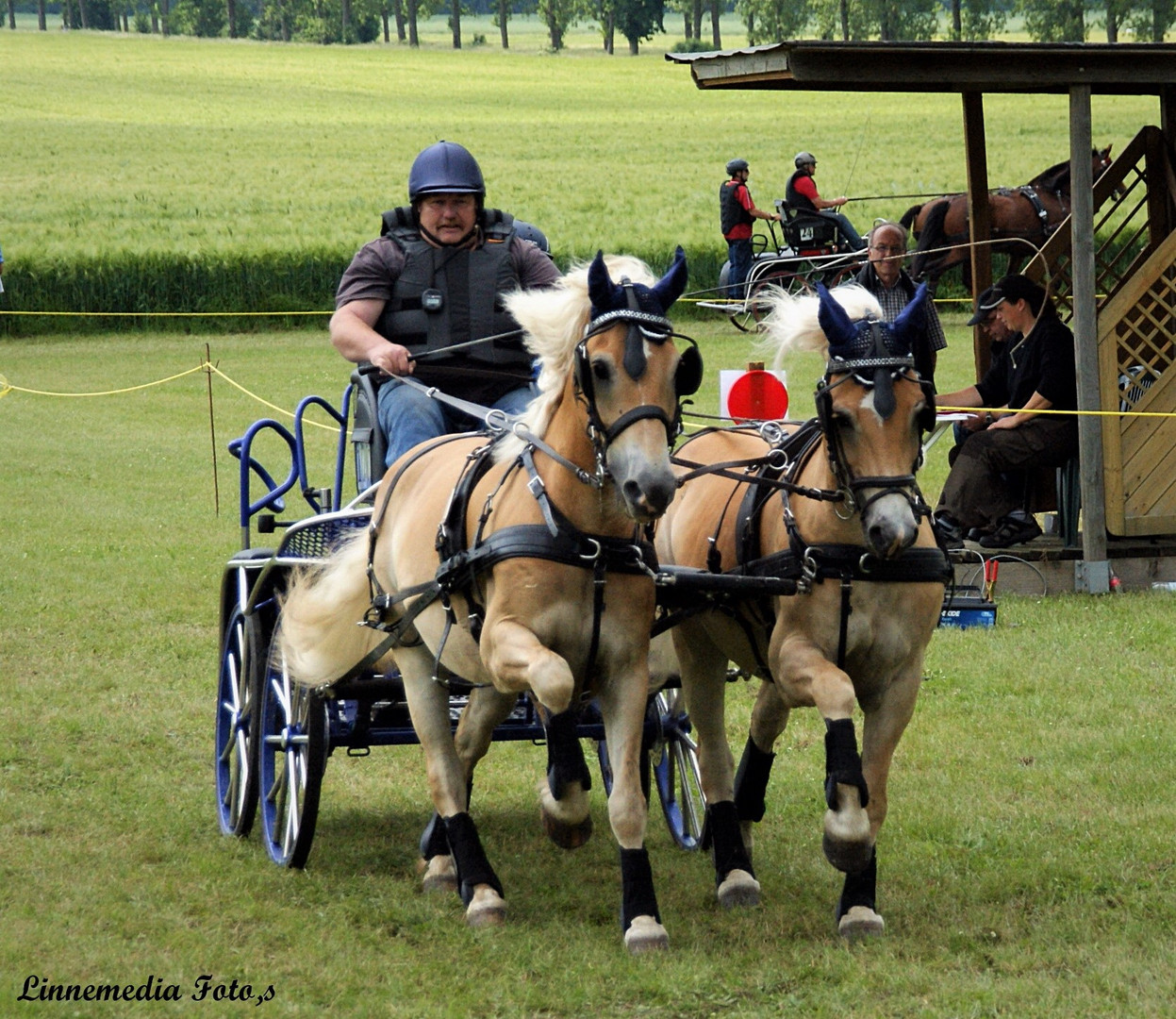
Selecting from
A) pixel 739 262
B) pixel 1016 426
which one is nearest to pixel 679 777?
pixel 1016 426

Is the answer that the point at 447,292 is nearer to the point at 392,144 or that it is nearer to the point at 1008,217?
the point at 1008,217

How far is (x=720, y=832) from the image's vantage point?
5.11 m

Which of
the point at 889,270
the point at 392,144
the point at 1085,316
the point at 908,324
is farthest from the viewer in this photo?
the point at 392,144

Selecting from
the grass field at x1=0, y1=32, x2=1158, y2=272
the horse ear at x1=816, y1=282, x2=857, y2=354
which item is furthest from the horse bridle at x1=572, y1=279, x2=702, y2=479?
the grass field at x1=0, y1=32, x2=1158, y2=272

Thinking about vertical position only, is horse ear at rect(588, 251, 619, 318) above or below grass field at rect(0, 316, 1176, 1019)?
above

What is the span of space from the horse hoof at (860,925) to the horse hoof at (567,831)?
0.77 m

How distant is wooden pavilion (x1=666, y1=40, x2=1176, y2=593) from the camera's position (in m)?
8.87

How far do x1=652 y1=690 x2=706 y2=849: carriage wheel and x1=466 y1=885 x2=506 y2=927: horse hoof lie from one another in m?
1.17

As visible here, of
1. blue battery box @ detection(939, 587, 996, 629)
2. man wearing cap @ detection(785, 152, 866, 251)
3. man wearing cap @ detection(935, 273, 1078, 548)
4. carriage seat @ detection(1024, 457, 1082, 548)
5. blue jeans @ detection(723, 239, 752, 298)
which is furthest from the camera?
blue jeans @ detection(723, 239, 752, 298)

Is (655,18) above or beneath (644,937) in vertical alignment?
above

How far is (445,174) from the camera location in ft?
19.8

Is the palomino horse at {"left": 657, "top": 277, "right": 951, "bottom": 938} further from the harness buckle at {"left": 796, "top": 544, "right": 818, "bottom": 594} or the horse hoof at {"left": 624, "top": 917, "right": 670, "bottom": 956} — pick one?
the horse hoof at {"left": 624, "top": 917, "right": 670, "bottom": 956}

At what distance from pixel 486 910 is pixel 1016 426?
5796 millimetres

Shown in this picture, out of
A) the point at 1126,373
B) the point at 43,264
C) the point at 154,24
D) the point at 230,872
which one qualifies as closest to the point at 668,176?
the point at 43,264
